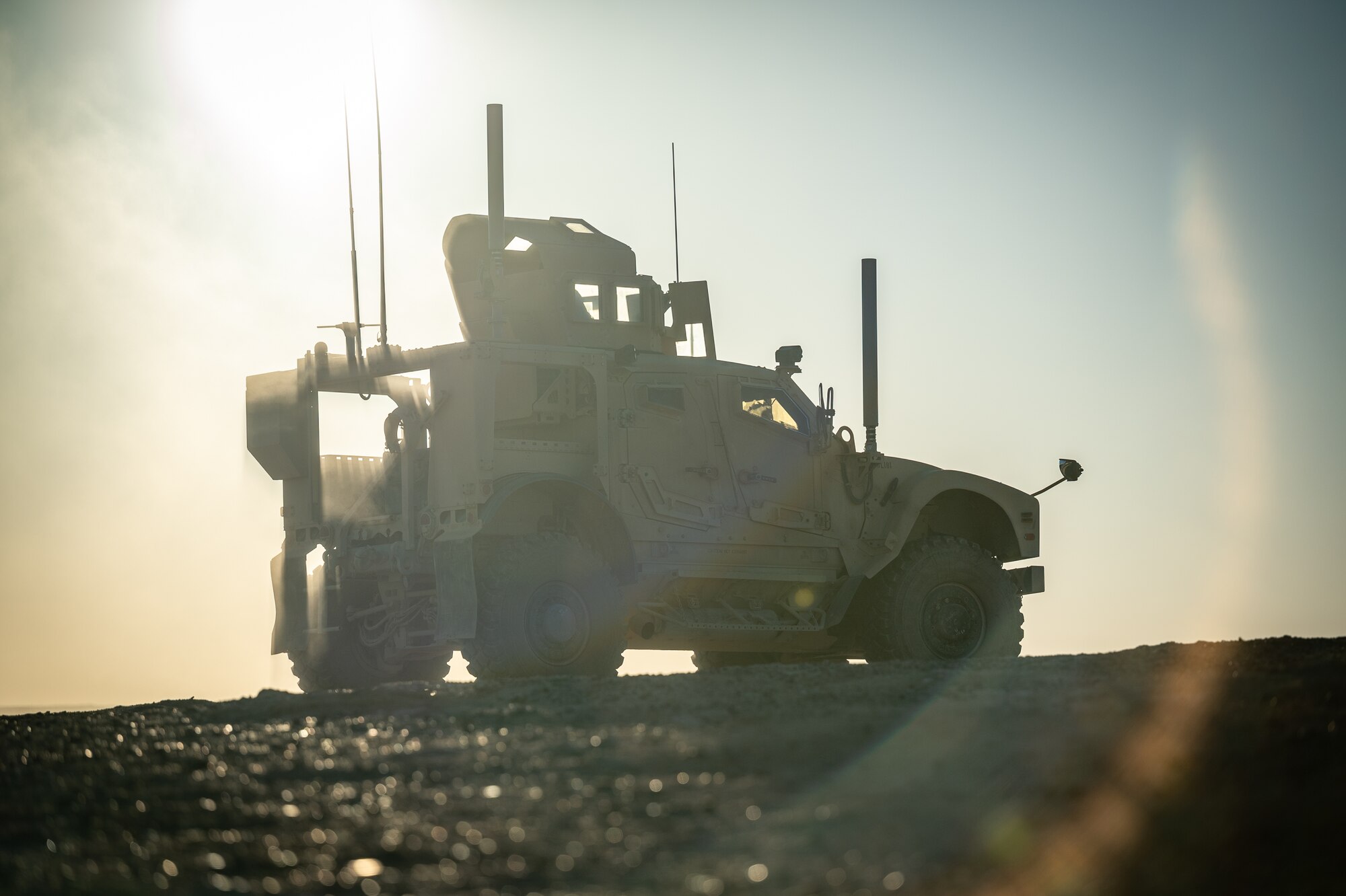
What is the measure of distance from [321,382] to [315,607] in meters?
1.79

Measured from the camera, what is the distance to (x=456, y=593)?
11.2m

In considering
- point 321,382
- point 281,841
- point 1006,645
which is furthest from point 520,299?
point 281,841

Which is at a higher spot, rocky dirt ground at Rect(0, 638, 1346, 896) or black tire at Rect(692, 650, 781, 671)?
rocky dirt ground at Rect(0, 638, 1346, 896)

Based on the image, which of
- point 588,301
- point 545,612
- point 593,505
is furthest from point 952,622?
point 545,612

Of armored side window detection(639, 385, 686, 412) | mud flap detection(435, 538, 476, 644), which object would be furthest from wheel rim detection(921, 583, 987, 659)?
mud flap detection(435, 538, 476, 644)

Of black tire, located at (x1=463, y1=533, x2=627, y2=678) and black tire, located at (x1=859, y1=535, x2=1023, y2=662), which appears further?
black tire, located at (x1=859, y1=535, x2=1023, y2=662)

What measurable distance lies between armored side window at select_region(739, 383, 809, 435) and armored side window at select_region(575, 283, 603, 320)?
1.39m

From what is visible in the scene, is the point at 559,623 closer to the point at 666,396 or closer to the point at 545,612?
the point at 545,612

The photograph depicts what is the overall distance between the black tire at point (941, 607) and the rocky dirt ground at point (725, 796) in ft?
18.1

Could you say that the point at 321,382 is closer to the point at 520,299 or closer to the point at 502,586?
the point at 520,299

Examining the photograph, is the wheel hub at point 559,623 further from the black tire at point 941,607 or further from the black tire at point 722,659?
the black tire at point 722,659

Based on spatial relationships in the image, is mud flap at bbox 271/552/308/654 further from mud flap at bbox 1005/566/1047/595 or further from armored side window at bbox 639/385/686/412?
mud flap at bbox 1005/566/1047/595

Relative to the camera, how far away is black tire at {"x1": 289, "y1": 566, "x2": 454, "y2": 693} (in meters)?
12.9

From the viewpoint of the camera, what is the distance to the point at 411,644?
12281 millimetres
